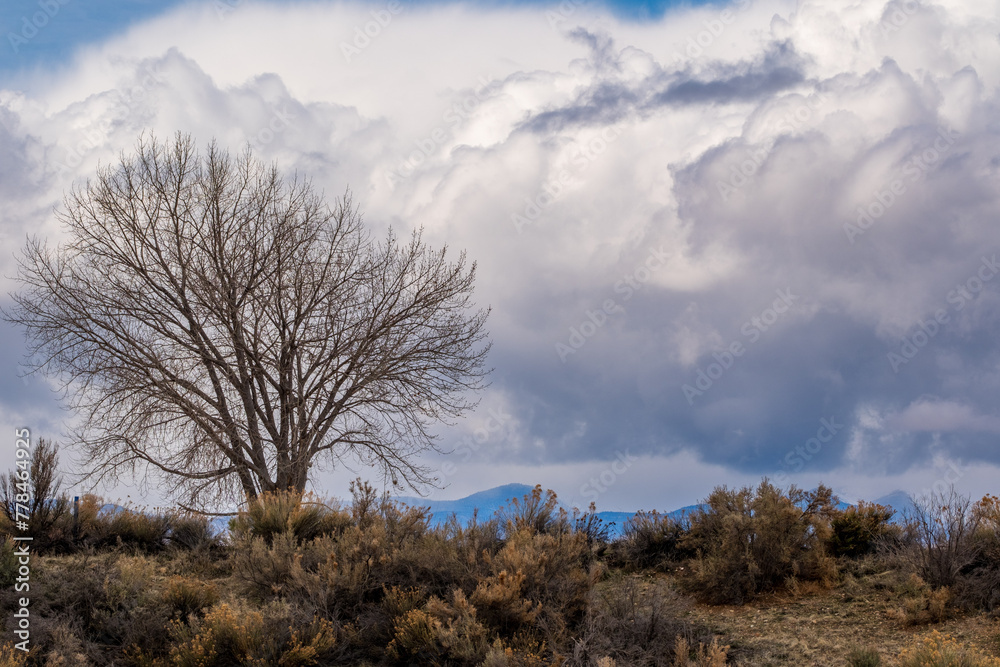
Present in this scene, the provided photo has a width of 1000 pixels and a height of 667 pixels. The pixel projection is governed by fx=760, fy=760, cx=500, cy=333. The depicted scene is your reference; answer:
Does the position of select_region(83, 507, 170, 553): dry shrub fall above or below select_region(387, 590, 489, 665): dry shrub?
above

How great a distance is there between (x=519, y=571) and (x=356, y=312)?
34.1 ft

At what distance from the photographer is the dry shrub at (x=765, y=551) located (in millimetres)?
10852

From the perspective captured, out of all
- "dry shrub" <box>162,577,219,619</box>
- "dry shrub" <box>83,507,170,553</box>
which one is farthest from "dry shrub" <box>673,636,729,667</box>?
"dry shrub" <box>83,507,170,553</box>

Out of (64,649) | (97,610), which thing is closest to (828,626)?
(64,649)

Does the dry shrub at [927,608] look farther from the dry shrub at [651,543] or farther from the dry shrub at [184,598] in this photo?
the dry shrub at [184,598]

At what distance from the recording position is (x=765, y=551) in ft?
36.1

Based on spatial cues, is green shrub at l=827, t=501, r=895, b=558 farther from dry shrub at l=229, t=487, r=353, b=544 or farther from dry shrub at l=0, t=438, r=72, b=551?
dry shrub at l=0, t=438, r=72, b=551

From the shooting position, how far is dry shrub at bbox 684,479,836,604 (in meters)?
10.9

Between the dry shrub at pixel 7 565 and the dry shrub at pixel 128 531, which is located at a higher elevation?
the dry shrub at pixel 128 531

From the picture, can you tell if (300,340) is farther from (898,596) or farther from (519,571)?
(898,596)

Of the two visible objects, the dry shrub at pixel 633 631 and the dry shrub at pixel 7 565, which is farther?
the dry shrub at pixel 7 565

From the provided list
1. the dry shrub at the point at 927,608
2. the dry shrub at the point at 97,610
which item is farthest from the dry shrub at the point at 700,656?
the dry shrub at the point at 97,610

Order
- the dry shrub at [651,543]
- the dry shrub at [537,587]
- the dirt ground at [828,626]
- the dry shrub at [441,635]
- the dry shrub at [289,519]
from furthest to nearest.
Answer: the dry shrub at [651,543]
the dry shrub at [289,519]
the dry shrub at [537,587]
the dirt ground at [828,626]
the dry shrub at [441,635]

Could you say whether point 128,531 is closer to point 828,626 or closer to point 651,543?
point 651,543
